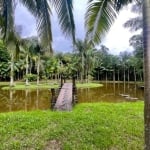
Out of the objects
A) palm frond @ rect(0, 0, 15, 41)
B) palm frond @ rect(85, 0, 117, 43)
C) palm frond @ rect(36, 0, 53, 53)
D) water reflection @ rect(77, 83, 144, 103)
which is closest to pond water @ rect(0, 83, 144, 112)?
water reflection @ rect(77, 83, 144, 103)

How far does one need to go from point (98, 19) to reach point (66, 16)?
705 millimetres

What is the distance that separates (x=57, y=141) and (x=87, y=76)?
126ft

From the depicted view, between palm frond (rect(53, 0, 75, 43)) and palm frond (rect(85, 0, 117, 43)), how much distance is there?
48 centimetres

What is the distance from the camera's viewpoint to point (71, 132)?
21.3 ft

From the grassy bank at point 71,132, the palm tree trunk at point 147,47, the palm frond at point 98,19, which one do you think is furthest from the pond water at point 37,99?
the palm tree trunk at point 147,47

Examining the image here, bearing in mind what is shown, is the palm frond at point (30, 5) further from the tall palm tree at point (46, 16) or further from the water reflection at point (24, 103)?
the water reflection at point (24, 103)

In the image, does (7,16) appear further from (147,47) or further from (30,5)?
(147,47)

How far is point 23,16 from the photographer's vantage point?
18.8 ft

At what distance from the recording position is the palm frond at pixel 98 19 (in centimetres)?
523

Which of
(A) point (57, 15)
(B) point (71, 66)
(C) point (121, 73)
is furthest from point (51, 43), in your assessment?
(C) point (121, 73)

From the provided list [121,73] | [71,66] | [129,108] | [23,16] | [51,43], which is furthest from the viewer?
[121,73]

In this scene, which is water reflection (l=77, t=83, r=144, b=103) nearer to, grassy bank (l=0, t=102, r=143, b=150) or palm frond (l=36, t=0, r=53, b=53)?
grassy bank (l=0, t=102, r=143, b=150)

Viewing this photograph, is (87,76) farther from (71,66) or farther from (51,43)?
(51,43)

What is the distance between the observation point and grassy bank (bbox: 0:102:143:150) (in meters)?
5.96
